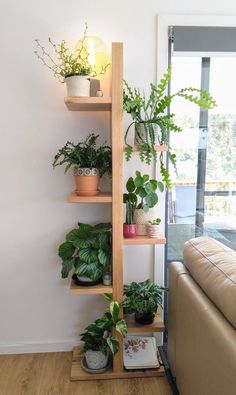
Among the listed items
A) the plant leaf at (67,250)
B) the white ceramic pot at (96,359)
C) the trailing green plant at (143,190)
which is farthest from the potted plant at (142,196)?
the white ceramic pot at (96,359)

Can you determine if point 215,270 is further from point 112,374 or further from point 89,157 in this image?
point 112,374

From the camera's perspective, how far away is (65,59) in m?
1.63

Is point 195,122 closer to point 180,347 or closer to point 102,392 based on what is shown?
point 180,347

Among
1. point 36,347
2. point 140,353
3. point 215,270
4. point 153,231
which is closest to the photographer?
point 215,270

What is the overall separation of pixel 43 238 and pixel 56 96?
35.2 inches

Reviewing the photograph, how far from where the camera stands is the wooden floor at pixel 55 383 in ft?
5.65

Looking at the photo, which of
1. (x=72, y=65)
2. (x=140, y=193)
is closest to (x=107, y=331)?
(x=140, y=193)

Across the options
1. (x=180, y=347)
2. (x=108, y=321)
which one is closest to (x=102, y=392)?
(x=108, y=321)

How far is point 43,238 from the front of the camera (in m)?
2.00

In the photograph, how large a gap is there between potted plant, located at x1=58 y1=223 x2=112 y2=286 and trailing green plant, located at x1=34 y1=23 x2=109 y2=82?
86 cm

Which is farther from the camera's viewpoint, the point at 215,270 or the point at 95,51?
the point at 95,51

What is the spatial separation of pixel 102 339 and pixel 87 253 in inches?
20.7

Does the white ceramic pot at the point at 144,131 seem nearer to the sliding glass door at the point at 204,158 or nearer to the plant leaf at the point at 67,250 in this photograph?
the sliding glass door at the point at 204,158

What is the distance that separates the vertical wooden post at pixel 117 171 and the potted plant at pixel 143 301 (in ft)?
0.33
